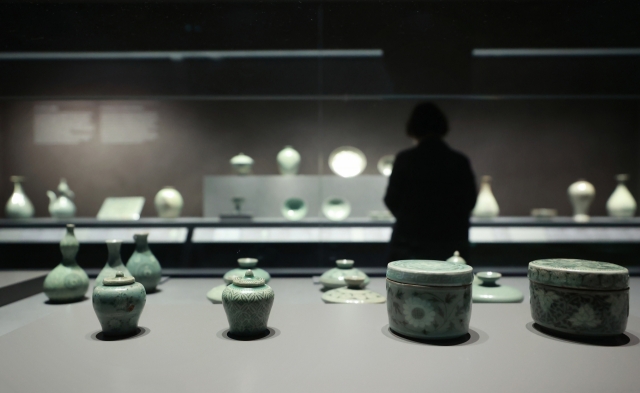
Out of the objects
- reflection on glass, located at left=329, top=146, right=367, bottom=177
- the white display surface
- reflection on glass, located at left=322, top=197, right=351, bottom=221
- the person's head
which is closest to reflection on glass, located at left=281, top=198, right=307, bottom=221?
reflection on glass, located at left=322, top=197, right=351, bottom=221

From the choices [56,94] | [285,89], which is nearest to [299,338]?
[285,89]

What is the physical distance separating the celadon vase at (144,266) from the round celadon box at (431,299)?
1.09 metres

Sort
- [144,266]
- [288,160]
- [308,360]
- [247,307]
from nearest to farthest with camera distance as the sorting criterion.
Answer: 1. [308,360]
2. [247,307]
3. [144,266]
4. [288,160]

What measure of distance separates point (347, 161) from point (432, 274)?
1840 millimetres

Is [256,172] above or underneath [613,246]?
above

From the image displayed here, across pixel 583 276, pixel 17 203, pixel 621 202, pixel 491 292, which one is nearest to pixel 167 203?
pixel 17 203

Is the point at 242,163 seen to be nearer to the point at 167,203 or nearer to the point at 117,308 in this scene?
the point at 167,203

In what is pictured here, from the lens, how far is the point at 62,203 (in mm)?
2379

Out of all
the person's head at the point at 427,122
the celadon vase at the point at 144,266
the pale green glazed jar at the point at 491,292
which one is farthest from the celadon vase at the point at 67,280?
the person's head at the point at 427,122

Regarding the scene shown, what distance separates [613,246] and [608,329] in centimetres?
164

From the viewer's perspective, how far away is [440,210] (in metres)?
1.82

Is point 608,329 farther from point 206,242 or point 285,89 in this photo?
point 285,89

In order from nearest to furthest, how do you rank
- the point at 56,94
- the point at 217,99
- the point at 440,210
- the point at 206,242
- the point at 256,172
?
the point at 440,210 → the point at 206,242 → the point at 56,94 → the point at 217,99 → the point at 256,172

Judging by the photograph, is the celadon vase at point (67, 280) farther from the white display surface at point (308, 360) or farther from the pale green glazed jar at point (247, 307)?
the pale green glazed jar at point (247, 307)
